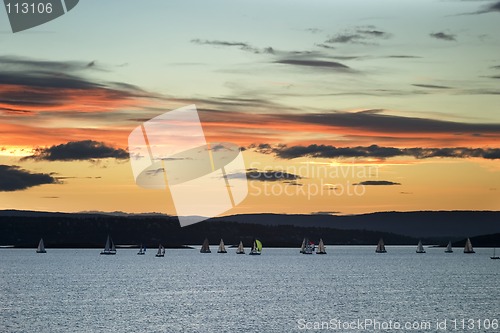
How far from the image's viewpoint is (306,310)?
10931cm

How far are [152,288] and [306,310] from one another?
48.3 metres

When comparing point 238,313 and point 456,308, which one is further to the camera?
point 456,308

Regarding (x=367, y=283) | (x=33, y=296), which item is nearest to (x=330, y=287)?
(x=367, y=283)

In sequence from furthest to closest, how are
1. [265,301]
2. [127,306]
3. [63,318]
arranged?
1. [265,301]
2. [127,306]
3. [63,318]

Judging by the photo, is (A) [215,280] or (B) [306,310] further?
(A) [215,280]

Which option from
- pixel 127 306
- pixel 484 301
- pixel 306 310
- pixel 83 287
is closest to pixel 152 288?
pixel 83 287

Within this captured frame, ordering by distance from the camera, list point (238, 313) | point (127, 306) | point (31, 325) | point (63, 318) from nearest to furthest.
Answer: point (31, 325) → point (63, 318) → point (238, 313) → point (127, 306)

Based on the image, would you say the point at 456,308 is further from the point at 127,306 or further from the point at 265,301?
the point at 127,306

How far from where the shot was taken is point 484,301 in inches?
4951

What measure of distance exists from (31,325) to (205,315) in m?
21.8

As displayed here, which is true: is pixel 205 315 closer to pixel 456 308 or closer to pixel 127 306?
pixel 127 306

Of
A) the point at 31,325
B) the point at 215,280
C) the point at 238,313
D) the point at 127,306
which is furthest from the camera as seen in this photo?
the point at 215,280

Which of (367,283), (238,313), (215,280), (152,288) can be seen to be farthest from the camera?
(215,280)

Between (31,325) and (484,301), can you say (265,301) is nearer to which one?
(484,301)
